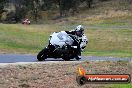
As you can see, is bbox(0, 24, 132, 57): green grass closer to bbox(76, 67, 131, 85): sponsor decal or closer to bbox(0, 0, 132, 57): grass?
bbox(0, 0, 132, 57): grass

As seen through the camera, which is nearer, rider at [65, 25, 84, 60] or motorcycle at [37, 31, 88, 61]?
motorcycle at [37, 31, 88, 61]

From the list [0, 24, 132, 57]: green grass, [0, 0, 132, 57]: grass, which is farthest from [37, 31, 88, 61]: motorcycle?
[0, 24, 132, 57]: green grass

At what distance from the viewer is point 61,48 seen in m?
21.8

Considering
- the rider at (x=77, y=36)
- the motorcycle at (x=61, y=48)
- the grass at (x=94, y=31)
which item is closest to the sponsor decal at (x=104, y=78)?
the motorcycle at (x=61, y=48)

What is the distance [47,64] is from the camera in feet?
60.3

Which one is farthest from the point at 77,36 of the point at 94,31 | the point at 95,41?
the point at 94,31

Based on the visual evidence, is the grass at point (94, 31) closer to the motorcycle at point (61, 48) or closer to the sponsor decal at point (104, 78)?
the motorcycle at point (61, 48)

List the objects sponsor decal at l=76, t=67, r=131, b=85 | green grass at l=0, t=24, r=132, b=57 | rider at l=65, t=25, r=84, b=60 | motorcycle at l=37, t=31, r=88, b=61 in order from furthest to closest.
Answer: green grass at l=0, t=24, r=132, b=57
rider at l=65, t=25, r=84, b=60
motorcycle at l=37, t=31, r=88, b=61
sponsor decal at l=76, t=67, r=131, b=85

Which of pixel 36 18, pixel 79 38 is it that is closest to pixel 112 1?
pixel 36 18

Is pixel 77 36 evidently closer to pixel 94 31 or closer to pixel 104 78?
pixel 104 78

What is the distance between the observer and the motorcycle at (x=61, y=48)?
70.9 feet

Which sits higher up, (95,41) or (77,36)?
(77,36)

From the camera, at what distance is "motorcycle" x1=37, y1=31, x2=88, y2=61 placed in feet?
70.9

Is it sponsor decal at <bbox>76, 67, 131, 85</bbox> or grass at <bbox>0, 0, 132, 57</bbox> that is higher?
sponsor decal at <bbox>76, 67, 131, 85</bbox>
